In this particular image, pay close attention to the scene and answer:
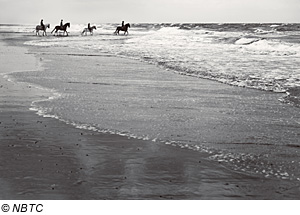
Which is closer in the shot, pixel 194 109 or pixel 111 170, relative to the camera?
pixel 111 170

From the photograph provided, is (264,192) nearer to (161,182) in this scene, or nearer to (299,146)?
(161,182)

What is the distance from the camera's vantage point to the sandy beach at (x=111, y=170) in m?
3.20

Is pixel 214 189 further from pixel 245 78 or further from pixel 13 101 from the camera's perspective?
pixel 245 78

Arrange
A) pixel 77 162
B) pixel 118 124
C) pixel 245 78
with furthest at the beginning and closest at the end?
pixel 245 78, pixel 118 124, pixel 77 162

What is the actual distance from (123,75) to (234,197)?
7293 millimetres

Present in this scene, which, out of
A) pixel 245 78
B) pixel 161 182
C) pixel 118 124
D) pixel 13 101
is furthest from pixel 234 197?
pixel 245 78

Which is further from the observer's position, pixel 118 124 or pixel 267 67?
pixel 267 67

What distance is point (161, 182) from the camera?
3416mm

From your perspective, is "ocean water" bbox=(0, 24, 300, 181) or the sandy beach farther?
"ocean water" bbox=(0, 24, 300, 181)

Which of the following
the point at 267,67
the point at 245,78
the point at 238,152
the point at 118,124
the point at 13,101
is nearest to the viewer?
the point at 238,152

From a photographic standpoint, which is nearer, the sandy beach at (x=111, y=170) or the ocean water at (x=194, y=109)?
the sandy beach at (x=111, y=170)

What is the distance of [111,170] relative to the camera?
144 inches

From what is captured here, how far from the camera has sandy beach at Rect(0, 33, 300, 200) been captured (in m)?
3.20

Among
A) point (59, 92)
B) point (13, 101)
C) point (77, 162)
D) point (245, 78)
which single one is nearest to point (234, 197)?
point (77, 162)
